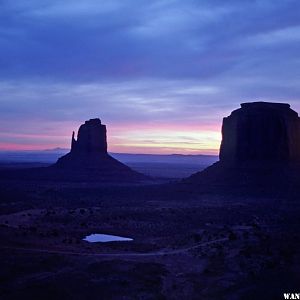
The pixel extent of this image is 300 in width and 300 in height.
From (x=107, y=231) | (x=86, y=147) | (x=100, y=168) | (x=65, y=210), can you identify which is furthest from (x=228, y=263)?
(x=86, y=147)

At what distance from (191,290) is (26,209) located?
39.6 meters

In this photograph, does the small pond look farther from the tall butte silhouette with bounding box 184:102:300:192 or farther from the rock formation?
the rock formation

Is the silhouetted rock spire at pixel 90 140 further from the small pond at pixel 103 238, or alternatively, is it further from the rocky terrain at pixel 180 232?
the small pond at pixel 103 238

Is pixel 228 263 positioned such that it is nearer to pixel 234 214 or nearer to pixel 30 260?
pixel 30 260

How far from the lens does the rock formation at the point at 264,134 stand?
79938mm

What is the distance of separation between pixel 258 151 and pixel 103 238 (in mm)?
47543

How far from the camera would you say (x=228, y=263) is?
27828mm

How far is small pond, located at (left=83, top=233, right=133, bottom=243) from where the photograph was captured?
124 ft

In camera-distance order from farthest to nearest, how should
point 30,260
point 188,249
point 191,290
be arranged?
point 188,249, point 30,260, point 191,290

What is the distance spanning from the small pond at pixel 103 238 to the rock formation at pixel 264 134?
4547 centimetres

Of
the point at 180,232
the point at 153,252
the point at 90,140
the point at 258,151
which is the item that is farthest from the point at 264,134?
the point at 90,140

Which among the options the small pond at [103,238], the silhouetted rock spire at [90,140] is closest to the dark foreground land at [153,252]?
the small pond at [103,238]

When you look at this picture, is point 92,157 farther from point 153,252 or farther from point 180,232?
point 153,252

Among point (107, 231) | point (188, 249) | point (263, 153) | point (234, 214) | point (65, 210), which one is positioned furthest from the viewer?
point (263, 153)
